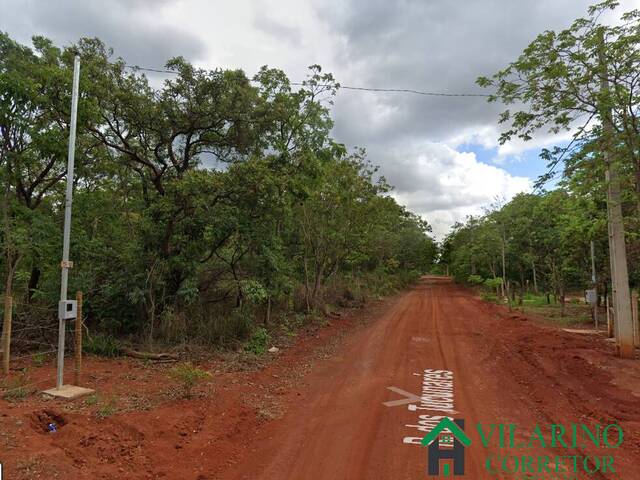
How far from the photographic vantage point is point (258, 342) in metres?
10.1

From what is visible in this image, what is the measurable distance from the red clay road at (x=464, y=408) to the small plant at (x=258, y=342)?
181cm

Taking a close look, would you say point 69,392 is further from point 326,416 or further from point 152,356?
point 326,416

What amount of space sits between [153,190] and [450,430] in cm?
953

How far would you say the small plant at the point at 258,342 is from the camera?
9641mm

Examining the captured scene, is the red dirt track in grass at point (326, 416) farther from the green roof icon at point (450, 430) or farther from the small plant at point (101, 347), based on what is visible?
the small plant at point (101, 347)

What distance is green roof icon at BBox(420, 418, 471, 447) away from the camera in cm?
467

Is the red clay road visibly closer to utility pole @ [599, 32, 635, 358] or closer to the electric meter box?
utility pole @ [599, 32, 635, 358]

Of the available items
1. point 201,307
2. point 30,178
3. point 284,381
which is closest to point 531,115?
point 284,381

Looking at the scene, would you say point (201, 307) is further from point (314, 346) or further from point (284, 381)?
point (284, 381)

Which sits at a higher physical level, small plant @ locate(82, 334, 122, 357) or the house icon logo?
small plant @ locate(82, 334, 122, 357)

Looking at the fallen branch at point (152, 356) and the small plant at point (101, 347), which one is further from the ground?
the small plant at point (101, 347)

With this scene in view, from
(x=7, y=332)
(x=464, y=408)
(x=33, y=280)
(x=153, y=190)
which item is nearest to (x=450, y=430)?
(x=464, y=408)

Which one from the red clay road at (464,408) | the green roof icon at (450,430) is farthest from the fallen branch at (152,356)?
the green roof icon at (450,430)

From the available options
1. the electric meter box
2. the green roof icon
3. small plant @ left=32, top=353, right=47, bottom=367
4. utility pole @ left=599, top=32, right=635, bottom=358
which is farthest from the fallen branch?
utility pole @ left=599, top=32, right=635, bottom=358
